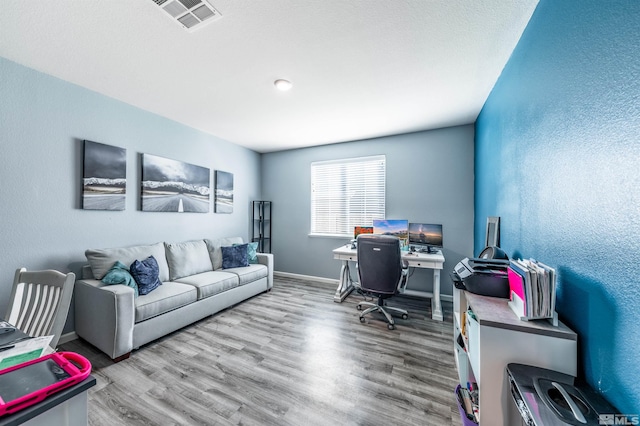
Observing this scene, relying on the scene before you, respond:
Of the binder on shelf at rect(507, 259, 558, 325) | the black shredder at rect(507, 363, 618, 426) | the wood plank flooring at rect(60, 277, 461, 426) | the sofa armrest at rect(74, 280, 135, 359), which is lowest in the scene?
the wood plank flooring at rect(60, 277, 461, 426)

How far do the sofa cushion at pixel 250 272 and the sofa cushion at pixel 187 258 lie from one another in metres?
0.36

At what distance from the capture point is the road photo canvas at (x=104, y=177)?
2531 mm

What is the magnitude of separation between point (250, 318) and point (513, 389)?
265cm

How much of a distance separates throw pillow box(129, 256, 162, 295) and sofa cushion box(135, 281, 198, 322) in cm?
7

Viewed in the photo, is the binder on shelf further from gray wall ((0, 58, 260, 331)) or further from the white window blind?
gray wall ((0, 58, 260, 331))

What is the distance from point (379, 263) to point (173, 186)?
3050 millimetres

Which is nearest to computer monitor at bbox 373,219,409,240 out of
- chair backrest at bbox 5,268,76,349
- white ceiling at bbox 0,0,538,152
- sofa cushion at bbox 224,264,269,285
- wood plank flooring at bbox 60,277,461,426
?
wood plank flooring at bbox 60,277,461,426

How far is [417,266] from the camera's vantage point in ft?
10.2

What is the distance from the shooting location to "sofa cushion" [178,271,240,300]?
2.86m

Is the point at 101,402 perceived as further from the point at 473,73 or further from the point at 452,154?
the point at 452,154

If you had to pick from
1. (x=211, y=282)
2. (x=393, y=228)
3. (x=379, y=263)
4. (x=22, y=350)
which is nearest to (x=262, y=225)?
(x=211, y=282)

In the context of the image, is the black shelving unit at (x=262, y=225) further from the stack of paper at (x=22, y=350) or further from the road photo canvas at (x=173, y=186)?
the stack of paper at (x=22, y=350)

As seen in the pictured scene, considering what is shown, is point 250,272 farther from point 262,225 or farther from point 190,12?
point 190,12

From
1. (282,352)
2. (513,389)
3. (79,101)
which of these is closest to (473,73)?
(513,389)
